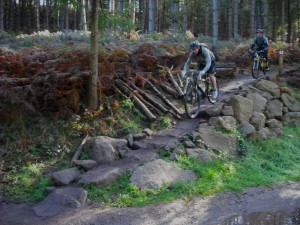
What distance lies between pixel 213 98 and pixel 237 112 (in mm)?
871

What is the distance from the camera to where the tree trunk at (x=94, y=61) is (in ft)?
28.2

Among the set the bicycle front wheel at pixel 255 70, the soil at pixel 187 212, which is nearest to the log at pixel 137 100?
the soil at pixel 187 212

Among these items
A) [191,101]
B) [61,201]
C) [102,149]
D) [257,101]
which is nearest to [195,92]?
[191,101]

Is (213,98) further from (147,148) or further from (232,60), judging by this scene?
(232,60)

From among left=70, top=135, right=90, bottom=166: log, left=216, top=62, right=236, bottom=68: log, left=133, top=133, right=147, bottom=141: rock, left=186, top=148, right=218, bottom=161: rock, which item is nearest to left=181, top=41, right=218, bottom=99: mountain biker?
left=133, top=133, right=147, bottom=141: rock

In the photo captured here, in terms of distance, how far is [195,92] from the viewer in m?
10.5

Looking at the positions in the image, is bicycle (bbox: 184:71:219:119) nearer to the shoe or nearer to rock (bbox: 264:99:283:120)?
the shoe

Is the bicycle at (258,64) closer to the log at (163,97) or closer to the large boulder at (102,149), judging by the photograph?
the log at (163,97)

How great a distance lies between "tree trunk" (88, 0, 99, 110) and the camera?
8594mm

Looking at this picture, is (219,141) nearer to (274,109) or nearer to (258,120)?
(258,120)

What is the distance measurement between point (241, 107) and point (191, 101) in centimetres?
174

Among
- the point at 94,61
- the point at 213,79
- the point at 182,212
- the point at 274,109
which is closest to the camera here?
the point at 182,212

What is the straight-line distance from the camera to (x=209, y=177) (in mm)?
7758

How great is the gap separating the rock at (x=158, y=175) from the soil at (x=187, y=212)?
605mm
